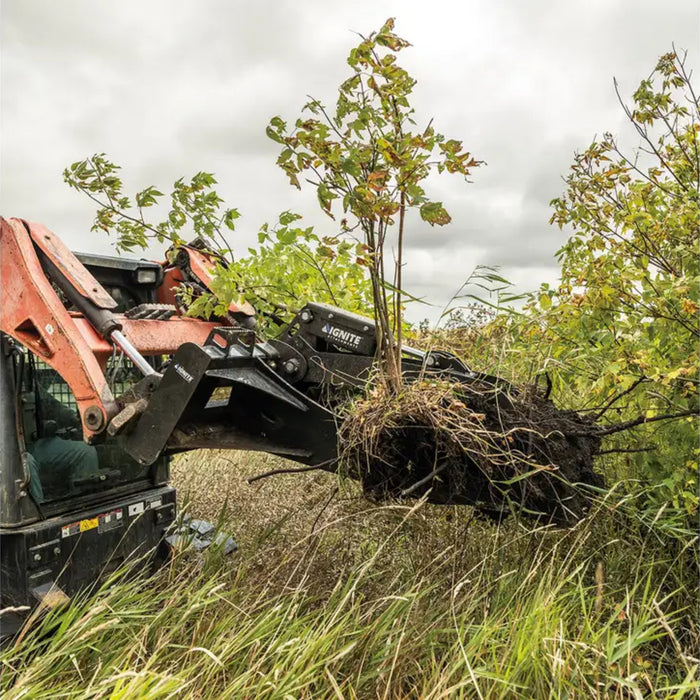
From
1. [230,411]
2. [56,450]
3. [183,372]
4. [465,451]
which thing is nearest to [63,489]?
[56,450]

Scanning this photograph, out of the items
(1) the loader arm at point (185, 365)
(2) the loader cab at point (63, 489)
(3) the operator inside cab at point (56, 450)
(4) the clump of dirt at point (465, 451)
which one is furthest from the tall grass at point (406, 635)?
(3) the operator inside cab at point (56, 450)

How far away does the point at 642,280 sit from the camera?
3.68m

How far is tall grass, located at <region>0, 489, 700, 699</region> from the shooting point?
2.67 metres

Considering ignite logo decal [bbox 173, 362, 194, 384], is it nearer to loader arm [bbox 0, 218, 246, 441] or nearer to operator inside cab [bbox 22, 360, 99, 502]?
loader arm [bbox 0, 218, 246, 441]

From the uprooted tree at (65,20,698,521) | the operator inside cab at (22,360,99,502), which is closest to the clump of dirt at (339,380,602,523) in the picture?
the uprooted tree at (65,20,698,521)

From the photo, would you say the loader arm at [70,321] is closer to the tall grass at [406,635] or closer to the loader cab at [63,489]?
the loader cab at [63,489]

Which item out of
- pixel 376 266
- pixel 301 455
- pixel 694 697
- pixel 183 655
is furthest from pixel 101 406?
pixel 694 697

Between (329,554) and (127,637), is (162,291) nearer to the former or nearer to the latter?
(329,554)

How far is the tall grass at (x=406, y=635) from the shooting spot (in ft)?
8.77

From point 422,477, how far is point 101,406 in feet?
4.51

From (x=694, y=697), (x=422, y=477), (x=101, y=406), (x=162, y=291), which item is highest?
(x=162, y=291)

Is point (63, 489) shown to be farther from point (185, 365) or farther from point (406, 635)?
point (406, 635)

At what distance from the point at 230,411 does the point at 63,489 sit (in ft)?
4.24

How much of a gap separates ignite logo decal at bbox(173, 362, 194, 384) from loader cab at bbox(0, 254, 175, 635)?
0.49m
